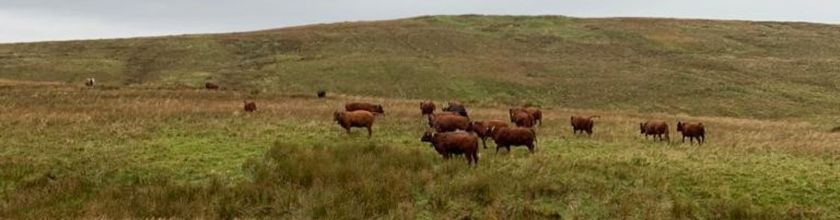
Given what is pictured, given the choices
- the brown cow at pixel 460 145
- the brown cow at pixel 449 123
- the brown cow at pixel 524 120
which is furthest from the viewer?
the brown cow at pixel 524 120

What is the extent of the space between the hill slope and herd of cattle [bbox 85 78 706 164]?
21815 millimetres

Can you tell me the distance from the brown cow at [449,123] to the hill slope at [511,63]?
2582cm

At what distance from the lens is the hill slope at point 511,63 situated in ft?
185

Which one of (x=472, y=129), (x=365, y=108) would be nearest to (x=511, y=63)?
(x=365, y=108)

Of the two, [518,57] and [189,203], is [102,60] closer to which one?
[518,57]

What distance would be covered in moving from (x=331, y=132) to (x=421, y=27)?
7169cm

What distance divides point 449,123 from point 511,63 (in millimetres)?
45632

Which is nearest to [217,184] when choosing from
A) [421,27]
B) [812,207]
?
[812,207]

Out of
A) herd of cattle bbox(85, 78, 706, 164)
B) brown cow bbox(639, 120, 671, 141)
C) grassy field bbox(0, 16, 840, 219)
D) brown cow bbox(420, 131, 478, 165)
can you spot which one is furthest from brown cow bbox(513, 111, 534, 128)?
brown cow bbox(420, 131, 478, 165)

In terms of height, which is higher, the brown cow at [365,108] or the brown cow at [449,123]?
the brown cow at [449,123]

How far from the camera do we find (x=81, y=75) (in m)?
62.2

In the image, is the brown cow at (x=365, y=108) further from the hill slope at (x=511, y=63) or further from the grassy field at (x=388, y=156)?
the hill slope at (x=511, y=63)

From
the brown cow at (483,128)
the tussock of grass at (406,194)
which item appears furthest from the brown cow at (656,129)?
the tussock of grass at (406,194)

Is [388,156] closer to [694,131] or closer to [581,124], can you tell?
[581,124]
